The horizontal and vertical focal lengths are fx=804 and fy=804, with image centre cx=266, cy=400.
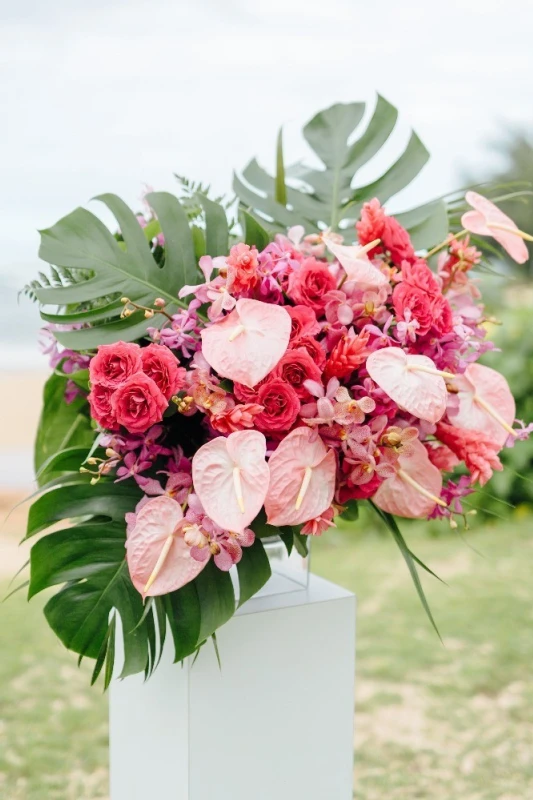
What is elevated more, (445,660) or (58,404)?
(58,404)

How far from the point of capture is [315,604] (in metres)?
0.93

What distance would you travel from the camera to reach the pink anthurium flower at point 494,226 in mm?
853

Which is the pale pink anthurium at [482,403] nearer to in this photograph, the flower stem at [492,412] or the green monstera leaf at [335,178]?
the flower stem at [492,412]

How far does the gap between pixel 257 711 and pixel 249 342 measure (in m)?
0.44

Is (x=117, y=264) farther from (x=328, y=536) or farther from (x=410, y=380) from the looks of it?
(x=328, y=536)

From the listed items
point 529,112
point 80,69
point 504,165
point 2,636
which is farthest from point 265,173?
point 504,165

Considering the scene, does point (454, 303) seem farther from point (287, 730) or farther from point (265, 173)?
point (287, 730)

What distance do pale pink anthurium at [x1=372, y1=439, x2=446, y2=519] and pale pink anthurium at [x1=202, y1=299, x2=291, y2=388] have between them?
180 millimetres

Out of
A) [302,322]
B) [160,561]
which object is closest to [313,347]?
[302,322]

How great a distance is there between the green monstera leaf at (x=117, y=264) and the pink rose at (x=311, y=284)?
5.1 inches

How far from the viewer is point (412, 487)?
796mm

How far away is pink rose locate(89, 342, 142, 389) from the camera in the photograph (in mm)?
691

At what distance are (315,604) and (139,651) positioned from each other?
0.81 ft

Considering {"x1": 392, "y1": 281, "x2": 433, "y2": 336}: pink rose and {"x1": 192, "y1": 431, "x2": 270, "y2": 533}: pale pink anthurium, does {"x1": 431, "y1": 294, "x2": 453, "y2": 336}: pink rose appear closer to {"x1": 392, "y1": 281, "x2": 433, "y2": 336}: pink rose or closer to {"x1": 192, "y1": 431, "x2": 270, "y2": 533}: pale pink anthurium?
{"x1": 392, "y1": 281, "x2": 433, "y2": 336}: pink rose
